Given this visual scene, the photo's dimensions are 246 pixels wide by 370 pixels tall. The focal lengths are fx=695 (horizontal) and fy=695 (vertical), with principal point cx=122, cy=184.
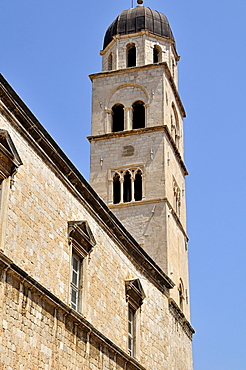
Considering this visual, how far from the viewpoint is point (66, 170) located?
17.0 m

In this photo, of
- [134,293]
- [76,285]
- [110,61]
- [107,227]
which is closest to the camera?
[76,285]

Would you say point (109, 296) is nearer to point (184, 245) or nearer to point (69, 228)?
point (69, 228)

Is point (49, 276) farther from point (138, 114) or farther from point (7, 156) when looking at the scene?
point (138, 114)

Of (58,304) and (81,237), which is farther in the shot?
(81,237)

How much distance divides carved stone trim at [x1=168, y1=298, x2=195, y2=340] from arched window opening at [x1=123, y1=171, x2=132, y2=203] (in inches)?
200

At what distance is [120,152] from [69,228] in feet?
41.9

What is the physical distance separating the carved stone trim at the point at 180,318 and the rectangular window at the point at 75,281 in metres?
7.99

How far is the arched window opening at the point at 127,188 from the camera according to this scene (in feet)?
93.1

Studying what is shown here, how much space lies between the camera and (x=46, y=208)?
15680mm

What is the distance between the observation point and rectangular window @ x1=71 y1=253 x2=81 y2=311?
54.8 ft

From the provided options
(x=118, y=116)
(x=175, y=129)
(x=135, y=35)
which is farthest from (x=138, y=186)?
(x=135, y=35)

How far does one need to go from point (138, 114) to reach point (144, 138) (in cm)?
167

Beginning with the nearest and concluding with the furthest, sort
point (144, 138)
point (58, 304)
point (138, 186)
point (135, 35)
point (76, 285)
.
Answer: point (58, 304)
point (76, 285)
point (138, 186)
point (144, 138)
point (135, 35)

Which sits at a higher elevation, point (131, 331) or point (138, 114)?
point (138, 114)
